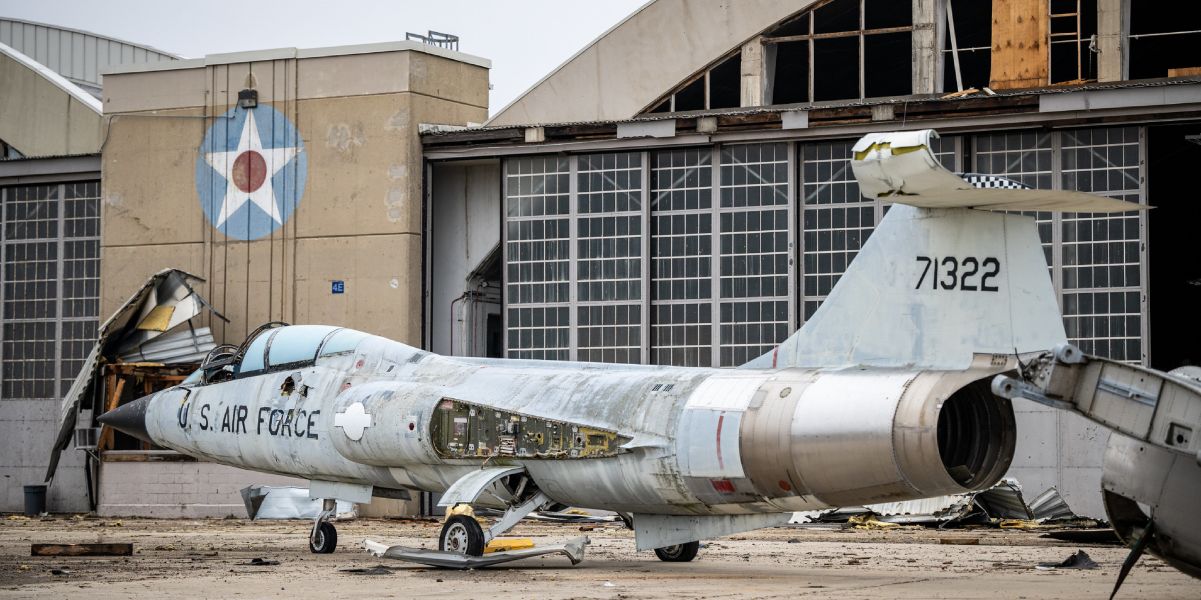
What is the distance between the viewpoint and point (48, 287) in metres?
31.7

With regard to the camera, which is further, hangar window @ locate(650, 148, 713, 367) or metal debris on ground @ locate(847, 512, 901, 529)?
hangar window @ locate(650, 148, 713, 367)

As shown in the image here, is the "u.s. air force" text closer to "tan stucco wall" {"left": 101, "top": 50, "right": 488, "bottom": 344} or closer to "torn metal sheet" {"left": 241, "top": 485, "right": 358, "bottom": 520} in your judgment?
"torn metal sheet" {"left": 241, "top": 485, "right": 358, "bottom": 520}

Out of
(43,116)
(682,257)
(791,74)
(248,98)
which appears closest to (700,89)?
(682,257)

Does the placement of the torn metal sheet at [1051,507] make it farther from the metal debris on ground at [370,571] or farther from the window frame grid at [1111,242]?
the metal debris on ground at [370,571]

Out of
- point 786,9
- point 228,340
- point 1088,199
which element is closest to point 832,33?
point 786,9

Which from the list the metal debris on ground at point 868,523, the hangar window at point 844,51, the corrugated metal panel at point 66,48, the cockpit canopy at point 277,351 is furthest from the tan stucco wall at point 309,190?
the corrugated metal panel at point 66,48

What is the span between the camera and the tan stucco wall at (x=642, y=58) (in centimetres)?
2758

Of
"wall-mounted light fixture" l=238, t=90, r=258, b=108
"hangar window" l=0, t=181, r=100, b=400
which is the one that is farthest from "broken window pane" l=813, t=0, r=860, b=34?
"hangar window" l=0, t=181, r=100, b=400

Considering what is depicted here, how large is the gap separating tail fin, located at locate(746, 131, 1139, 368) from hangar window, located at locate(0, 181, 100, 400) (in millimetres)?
21577

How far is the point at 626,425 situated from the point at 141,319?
56.6 feet

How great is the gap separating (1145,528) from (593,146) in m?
16.8

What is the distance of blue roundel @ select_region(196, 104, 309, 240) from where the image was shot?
2880cm

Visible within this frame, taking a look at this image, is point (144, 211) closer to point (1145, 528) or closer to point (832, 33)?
point (832, 33)

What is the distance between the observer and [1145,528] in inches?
450
